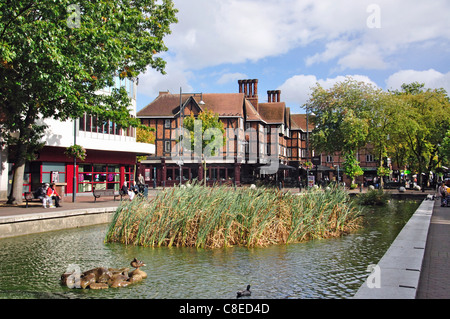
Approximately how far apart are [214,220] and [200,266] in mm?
2615

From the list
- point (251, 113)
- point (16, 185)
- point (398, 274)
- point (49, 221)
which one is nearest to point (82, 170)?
point (16, 185)

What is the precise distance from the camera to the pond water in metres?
7.48

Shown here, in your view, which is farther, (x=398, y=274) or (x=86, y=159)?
(x=86, y=159)

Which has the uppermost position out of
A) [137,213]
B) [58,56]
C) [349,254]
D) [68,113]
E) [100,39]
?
[100,39]

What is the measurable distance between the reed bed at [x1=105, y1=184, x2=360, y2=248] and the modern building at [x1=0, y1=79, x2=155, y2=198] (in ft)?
40.2

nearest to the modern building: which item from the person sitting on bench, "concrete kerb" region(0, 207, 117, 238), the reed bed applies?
the person sitting on bench

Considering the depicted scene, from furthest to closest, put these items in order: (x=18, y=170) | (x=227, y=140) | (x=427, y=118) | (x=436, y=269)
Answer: (x=227, y=140)
(x=427, y=118)
(x=18, y=170)
(x=436, y=269)

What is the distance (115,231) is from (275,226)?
15.9ft

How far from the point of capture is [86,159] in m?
35.5

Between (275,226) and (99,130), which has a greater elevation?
(99,130)

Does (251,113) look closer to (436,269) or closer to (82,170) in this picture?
(82,170)

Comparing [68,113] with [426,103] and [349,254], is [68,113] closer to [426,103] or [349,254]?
[349,254]

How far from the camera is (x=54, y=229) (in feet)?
51.6
